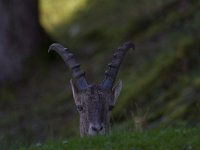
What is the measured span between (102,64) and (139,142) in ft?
51.2

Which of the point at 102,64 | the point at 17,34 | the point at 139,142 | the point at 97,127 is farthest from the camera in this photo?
the point at 17,34

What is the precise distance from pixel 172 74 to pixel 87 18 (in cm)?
1317

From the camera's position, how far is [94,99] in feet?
41.7

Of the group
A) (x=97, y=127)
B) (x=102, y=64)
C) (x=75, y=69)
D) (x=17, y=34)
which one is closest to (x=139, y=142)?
(x=97, y=127)

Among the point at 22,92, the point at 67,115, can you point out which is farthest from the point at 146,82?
the point at 22,92

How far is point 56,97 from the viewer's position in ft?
84.3

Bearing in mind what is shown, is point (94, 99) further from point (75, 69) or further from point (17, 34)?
point (17, 34)

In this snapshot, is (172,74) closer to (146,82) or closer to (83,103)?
→ (146,82)

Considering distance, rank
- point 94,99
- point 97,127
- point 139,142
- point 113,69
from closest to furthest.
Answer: point 139,142
point 97,127
point 94,99
point 113,69

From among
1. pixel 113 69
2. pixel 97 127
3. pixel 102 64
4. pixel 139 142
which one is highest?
pixel 102 64

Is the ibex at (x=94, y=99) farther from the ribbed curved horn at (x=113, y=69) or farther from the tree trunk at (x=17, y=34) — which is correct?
the tree trunk at (x=17, y=34)

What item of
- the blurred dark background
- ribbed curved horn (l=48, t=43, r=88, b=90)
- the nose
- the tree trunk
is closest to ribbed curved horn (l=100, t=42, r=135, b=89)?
ribbed curved horn (l=48, t=43, r=88, b=90)

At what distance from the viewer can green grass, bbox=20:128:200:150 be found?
10.8 m

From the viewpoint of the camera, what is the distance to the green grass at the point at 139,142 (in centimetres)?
1077
